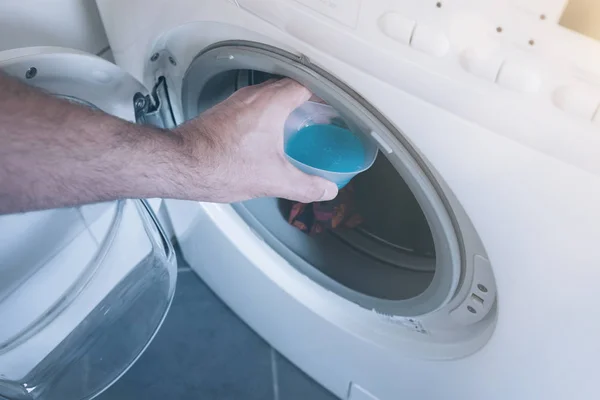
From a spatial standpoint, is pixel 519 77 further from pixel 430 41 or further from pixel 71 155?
pixel 71 155

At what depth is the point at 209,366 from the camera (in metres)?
1.01

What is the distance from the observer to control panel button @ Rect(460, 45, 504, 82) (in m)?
0.37

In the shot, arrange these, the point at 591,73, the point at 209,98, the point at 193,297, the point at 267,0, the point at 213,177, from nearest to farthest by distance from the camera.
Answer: the point at 591,73
the point at 267,0
the point at 213,177
the point at 209,98
the point at 193,297

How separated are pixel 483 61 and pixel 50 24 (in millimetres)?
488

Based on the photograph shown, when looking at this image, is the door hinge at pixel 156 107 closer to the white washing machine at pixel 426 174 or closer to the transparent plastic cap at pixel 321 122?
the white washing machine at pixel 426 174

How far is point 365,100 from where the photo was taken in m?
0.47

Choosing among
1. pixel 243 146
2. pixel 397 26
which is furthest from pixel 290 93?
pixel 397 26

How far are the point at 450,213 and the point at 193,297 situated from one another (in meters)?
0.69

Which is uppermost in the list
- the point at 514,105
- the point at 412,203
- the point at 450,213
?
the point at 514,105

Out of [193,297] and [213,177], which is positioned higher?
[213,177]

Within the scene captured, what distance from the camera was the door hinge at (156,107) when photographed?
2.05 ft

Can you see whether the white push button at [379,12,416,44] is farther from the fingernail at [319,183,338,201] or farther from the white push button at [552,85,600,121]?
the fingernail at [319,183,338,201]

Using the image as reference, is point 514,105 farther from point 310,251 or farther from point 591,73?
point 310,251

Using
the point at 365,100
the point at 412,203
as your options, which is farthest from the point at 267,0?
the point at 412,203
